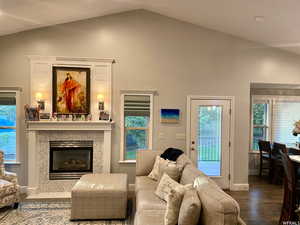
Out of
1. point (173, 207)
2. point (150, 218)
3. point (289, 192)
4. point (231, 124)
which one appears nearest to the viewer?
point (173, 207)

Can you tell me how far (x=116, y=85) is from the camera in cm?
445

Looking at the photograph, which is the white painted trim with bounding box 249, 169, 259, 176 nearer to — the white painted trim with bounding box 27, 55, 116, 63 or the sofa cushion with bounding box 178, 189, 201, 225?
the sofa cushion with bounding box 178, 189, 201, 225

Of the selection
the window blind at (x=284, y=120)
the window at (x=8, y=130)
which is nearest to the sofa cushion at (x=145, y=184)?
the window at (x=8, y=130)

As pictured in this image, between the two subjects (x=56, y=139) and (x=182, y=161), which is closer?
(x=182, y=161)

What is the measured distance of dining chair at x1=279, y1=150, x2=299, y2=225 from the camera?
9.49 ft

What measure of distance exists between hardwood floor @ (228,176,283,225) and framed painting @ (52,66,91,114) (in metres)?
3.55

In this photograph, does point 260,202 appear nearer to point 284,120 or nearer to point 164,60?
point 284,120

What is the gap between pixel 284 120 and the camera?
5.81 meters

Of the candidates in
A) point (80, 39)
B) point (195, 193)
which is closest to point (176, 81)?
point (80, 39)

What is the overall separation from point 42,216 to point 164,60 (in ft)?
12.0

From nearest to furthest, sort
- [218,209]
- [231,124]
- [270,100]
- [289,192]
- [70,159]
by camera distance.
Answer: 1. [218,209]
2. [289,192]
3. [70,159]
4. [231,124]
5. [270,100]

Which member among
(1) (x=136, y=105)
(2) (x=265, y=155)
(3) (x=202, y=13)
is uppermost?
(3) (x=202, y=13)

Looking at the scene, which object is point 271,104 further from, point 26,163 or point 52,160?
point 26,163

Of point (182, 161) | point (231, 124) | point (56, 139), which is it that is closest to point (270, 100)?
point (231, 124)
